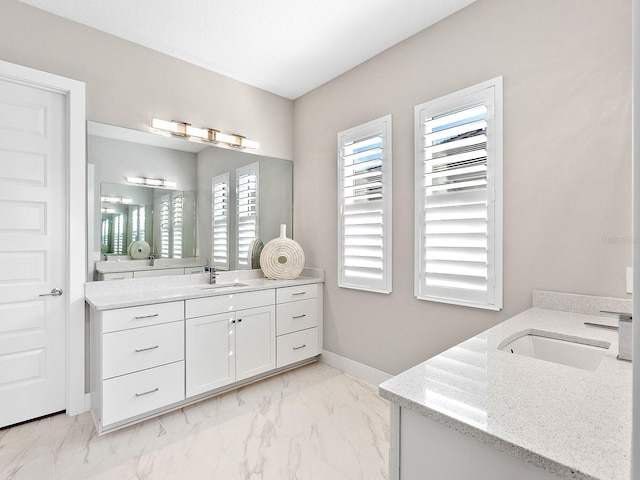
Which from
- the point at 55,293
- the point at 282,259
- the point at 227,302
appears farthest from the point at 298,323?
the point at 55,293

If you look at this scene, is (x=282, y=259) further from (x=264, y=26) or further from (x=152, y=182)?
(x=264, y=26)

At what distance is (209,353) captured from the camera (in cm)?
253

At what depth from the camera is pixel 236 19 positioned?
2428mm

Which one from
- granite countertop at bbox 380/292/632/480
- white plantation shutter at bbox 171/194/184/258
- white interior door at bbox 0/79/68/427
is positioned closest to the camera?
granite countertop at bbox 380/292/632/480

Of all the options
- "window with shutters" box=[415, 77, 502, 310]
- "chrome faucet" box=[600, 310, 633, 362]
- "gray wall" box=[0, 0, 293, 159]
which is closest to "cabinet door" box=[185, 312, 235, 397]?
"window with shutters" box=[415, 77, 502, 310]

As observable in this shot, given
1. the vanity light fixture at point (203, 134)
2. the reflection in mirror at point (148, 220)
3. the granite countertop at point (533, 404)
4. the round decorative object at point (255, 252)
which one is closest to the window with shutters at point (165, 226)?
the reflection in mirror at point (148, 220)

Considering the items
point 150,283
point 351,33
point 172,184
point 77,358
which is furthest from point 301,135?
point 77,358

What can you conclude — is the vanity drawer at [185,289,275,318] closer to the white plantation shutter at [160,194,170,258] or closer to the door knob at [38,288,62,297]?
the white plantation shutter at [160,194,170,258]

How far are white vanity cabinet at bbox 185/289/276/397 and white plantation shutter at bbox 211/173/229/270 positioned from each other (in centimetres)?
64

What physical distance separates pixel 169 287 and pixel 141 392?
0.90 m

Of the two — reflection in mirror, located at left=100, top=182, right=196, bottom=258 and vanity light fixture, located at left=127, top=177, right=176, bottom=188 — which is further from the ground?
vanity light fixture, located at left=127, top=177, right=176, bottom=188

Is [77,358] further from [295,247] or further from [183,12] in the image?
[183,12]

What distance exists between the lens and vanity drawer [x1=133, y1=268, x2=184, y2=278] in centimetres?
275

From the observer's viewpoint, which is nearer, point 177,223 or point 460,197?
point 460,197
